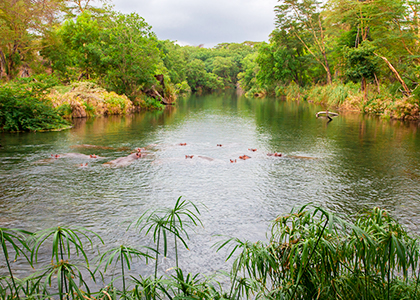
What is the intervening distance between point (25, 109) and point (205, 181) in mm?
10910

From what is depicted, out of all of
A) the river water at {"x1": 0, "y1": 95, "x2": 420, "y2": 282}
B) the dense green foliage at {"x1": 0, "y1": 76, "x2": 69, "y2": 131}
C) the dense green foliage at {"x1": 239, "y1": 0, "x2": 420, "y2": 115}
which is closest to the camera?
the river water at {"x1": 0, "y1": 95, "x2": 420, "y2": 282}

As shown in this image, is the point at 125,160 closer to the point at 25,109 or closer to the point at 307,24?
the point at 25,109

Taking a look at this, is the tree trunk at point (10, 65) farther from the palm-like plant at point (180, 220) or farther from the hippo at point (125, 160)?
the palm-like plant at point (180, 220)

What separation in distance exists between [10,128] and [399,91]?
23638 mm

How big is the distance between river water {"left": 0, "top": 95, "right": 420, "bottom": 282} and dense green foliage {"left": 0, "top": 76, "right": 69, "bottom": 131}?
0.90 meters

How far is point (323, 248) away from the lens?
2.55 m

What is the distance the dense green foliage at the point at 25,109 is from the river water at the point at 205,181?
90 cm

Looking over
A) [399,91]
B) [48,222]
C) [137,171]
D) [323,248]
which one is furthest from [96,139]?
[399,91]

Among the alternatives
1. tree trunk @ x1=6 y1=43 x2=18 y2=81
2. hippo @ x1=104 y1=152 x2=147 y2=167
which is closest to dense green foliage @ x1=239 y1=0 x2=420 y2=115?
hippo @ x1=104 y1=152 x2=147 y2=167

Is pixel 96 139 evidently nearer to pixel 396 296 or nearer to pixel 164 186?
pixel 164 186

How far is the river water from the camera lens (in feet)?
17.9

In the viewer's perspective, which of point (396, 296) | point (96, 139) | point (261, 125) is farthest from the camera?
point (261, 125)

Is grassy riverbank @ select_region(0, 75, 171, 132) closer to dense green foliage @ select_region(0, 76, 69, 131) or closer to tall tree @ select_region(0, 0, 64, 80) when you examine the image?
dense green foliage @ select_region(0, 76, 69, 131)

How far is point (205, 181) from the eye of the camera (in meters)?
7.91
